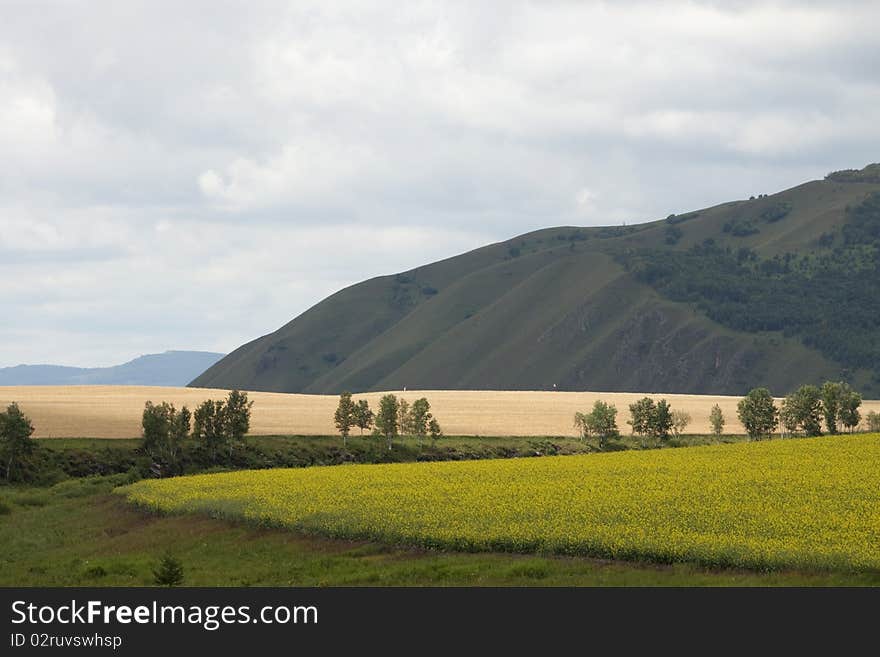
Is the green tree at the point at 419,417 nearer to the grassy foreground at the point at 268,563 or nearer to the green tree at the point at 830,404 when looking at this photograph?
the green tree at the point at 830,404

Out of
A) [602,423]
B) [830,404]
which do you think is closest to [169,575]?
[602,423]

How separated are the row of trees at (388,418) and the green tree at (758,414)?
45332 mm

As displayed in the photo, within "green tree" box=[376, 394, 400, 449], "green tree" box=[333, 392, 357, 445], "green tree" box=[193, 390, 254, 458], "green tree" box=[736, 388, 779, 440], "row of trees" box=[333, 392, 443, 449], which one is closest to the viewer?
"green tree" box=[193, 390, 254, 458]

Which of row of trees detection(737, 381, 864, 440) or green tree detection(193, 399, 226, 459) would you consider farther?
row of trees detection(737, 381, 864, 440)

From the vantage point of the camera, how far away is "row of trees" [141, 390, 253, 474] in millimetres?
124344

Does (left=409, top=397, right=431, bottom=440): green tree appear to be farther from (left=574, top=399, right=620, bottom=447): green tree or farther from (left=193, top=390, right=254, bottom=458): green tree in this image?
(left=193, top=390, right=254, bottom=458): green tree

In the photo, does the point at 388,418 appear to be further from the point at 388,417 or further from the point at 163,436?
the point at 163,436

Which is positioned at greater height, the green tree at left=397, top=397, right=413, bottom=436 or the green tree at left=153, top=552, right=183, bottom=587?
the green tree at left=397, top=397, right=413, bottom=436

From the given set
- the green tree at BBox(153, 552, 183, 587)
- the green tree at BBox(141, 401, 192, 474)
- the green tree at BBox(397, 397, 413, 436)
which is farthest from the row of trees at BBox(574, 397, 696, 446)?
the green tree at BBox(153, 552, 183, 587)

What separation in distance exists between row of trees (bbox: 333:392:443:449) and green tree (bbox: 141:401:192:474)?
25.3 metres

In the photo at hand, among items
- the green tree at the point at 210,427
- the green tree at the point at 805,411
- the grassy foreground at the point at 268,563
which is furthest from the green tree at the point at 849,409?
the grassy foreground at the point at 268,563

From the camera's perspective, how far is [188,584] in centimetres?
4569
